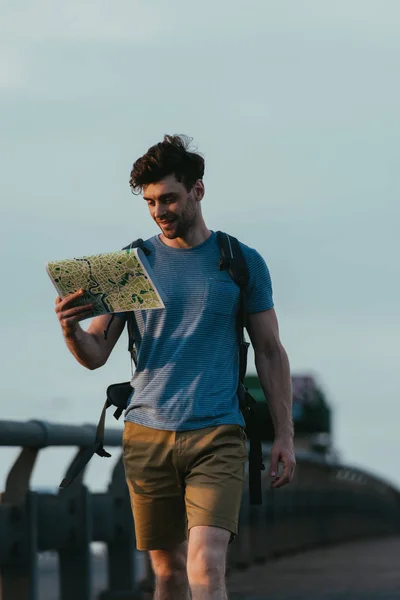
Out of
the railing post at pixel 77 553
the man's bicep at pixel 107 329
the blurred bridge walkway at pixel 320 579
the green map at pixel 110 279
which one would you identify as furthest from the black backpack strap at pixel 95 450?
the blurred bridge walkway at pixel 320 579

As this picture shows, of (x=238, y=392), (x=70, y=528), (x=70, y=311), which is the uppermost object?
(x=70, y=311)

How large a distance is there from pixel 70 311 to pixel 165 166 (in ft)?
2.31

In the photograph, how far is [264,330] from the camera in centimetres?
759

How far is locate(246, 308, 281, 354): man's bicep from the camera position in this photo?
7.57 metres

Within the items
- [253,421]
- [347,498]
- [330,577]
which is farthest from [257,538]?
[347,498]

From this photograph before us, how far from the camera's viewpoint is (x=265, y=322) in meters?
7.58

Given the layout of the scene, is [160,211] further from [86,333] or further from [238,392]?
[238,392]

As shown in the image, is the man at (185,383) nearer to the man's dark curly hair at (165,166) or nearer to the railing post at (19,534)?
the man's dark curly hair at (165,166)

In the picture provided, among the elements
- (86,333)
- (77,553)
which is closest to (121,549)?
(77,553)

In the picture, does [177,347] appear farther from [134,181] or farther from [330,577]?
[330,577]

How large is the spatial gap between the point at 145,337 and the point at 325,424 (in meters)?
85.6

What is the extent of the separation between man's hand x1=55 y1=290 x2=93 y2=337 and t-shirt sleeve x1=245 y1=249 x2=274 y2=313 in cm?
70

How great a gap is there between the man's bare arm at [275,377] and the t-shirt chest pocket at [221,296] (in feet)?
0.62

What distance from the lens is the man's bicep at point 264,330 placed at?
24.8 ft
